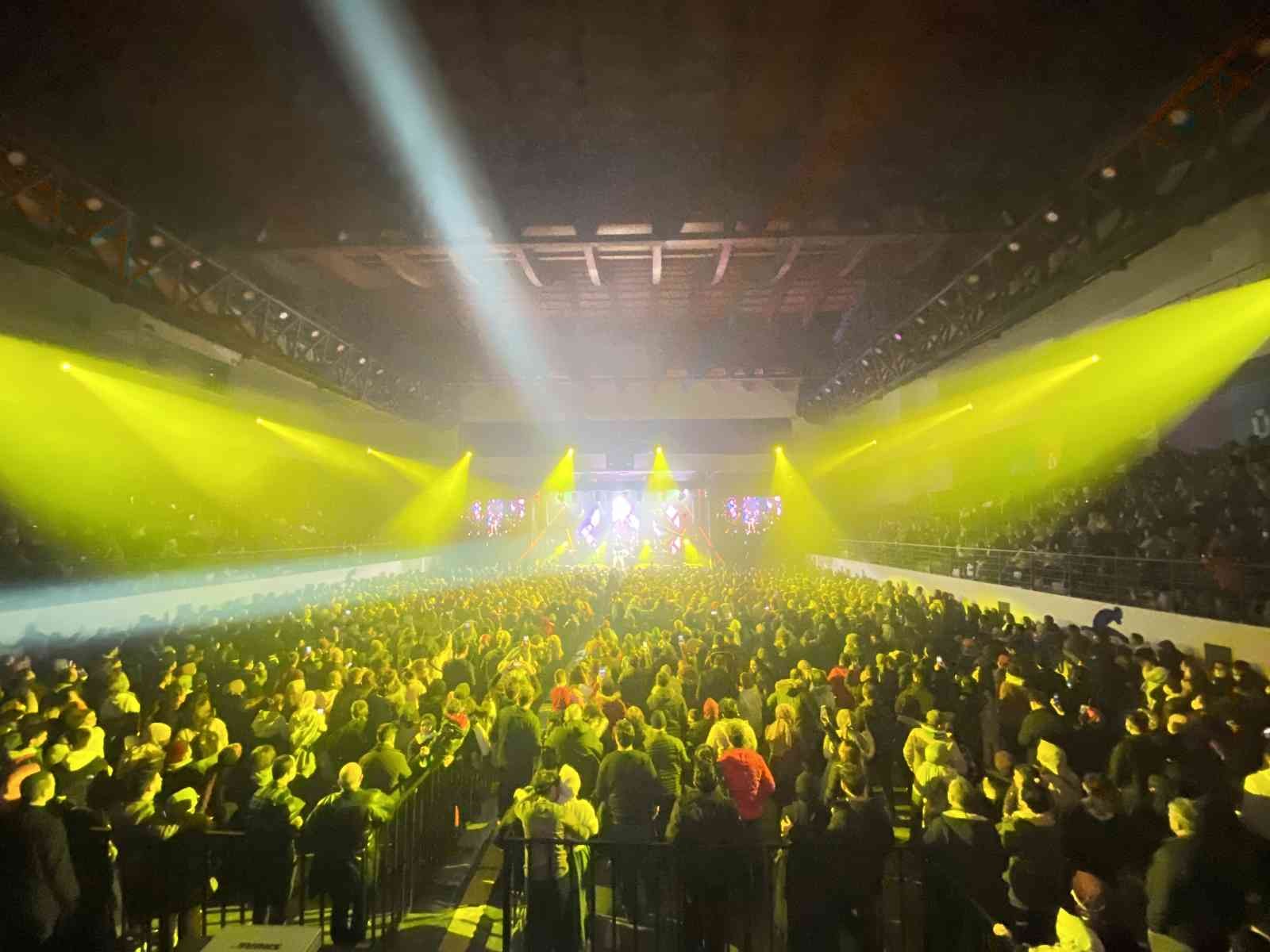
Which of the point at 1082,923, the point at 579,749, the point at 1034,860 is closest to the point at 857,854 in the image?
the point at 1034,860

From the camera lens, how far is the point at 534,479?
1192 inches

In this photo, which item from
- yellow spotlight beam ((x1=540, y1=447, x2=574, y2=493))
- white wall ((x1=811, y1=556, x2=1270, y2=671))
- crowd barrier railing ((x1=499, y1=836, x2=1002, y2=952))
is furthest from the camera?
yellow spotlight beam ((x1=540, y1=447, x2=574, y2=493))

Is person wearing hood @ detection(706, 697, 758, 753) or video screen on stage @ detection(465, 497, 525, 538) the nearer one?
person wearing hood @ detection(706, 697, 758, 753)

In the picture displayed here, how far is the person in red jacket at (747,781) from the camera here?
5.11 meters

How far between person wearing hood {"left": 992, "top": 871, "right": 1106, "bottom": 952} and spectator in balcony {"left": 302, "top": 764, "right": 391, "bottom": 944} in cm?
374

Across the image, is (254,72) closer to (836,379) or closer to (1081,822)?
(1081,822)

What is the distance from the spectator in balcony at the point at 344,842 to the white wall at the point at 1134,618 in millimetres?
9485

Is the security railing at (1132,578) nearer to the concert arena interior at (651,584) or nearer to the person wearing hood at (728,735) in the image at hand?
the concert arena interior at (651,584)

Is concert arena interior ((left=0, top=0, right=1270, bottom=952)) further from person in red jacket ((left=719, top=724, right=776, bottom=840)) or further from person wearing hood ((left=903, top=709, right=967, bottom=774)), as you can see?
person wearing hood ((left=903, top=709, right=967, bottom=774))

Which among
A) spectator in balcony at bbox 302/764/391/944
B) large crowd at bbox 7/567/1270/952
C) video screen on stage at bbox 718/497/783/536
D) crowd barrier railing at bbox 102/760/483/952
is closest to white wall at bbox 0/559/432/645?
large crowd at bbox 7/567/1270/952

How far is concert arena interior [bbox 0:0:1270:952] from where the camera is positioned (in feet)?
14.6

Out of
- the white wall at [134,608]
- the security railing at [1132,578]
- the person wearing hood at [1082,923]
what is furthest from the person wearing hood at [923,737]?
the white wall at [134,608]

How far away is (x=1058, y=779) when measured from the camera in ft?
15.4

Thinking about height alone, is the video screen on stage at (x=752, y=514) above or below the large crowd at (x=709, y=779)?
above
